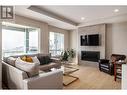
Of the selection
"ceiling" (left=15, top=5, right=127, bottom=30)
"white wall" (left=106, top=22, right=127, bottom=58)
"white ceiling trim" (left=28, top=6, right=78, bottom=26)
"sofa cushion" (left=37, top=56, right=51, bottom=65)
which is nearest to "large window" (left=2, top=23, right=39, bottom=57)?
"sofa cushion" (left=37, top=56, right=51, bottom=65)

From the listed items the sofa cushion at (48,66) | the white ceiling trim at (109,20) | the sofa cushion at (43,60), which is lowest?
the sofa cushion at (48,66)

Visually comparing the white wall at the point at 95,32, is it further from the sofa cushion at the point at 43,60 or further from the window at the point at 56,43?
the sofa cushion at the point at 43,60

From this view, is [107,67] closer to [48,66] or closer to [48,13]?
[48,66]

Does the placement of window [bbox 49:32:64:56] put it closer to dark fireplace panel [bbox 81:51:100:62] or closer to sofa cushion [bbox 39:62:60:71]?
dark fireplace panel [bbox 81:51:100:62]

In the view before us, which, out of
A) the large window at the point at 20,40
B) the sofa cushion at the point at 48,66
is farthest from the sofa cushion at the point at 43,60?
the large window at the point at 20,40

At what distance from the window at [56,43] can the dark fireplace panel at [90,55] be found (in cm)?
177

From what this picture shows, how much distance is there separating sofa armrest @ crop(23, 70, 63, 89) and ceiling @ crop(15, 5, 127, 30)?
2.23 meters

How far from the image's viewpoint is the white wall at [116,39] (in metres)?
5.35

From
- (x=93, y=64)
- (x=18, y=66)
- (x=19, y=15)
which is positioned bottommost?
(x=93, y=64)

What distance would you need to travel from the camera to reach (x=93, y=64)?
20.6 feet

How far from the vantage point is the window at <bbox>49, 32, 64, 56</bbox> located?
22.8 ft
